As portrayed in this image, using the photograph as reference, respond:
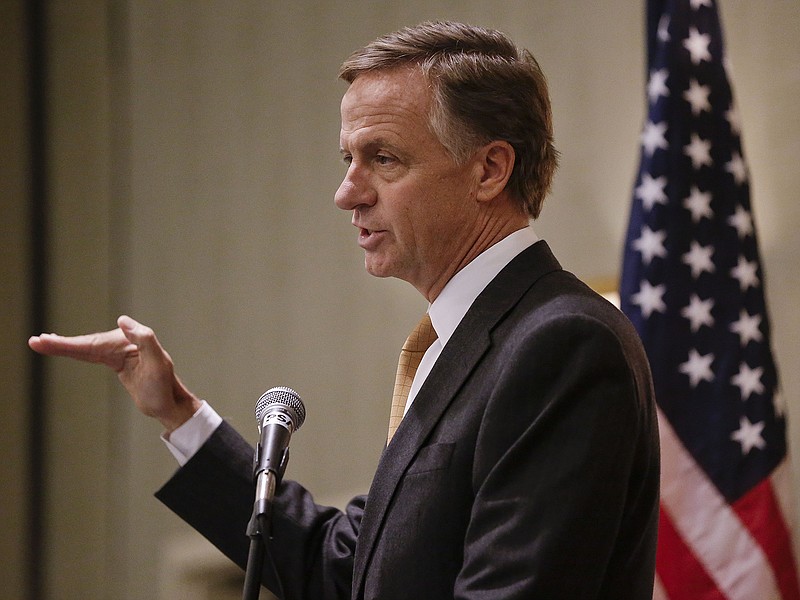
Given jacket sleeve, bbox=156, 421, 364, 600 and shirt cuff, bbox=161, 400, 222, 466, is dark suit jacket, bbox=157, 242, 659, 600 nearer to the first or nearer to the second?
jacket sleeve, bbox=156, 421, 364, 600

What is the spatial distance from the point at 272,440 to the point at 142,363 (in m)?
0.52

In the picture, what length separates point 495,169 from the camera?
4.99ft

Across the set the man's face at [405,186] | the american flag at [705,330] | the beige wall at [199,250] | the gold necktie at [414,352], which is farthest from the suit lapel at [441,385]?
the beige wall at [199,250]

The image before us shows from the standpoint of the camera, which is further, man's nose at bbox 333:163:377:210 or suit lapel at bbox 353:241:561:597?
man's nose at bbox 333:163:377:210

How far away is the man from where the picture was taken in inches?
46.7

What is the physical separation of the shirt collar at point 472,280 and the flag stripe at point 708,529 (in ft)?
4.12

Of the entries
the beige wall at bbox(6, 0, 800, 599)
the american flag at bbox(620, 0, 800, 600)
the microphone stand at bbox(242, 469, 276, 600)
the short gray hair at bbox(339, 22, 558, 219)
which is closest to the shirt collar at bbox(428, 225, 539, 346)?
the short gray hair at bbox(339, 22, 558, 219)

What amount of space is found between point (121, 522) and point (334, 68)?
6.66 feet

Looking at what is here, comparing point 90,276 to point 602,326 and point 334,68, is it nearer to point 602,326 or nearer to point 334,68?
point 334,68

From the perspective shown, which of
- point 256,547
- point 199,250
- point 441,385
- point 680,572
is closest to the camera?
point 256,547

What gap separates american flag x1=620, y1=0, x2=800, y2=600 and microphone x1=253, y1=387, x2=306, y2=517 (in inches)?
53.8

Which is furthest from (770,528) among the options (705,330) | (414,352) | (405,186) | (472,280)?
(405,186)

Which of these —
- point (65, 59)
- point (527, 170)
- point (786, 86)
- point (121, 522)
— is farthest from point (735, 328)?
point (65, 59)

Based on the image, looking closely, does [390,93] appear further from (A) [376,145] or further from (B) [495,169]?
(B) [495,169]
